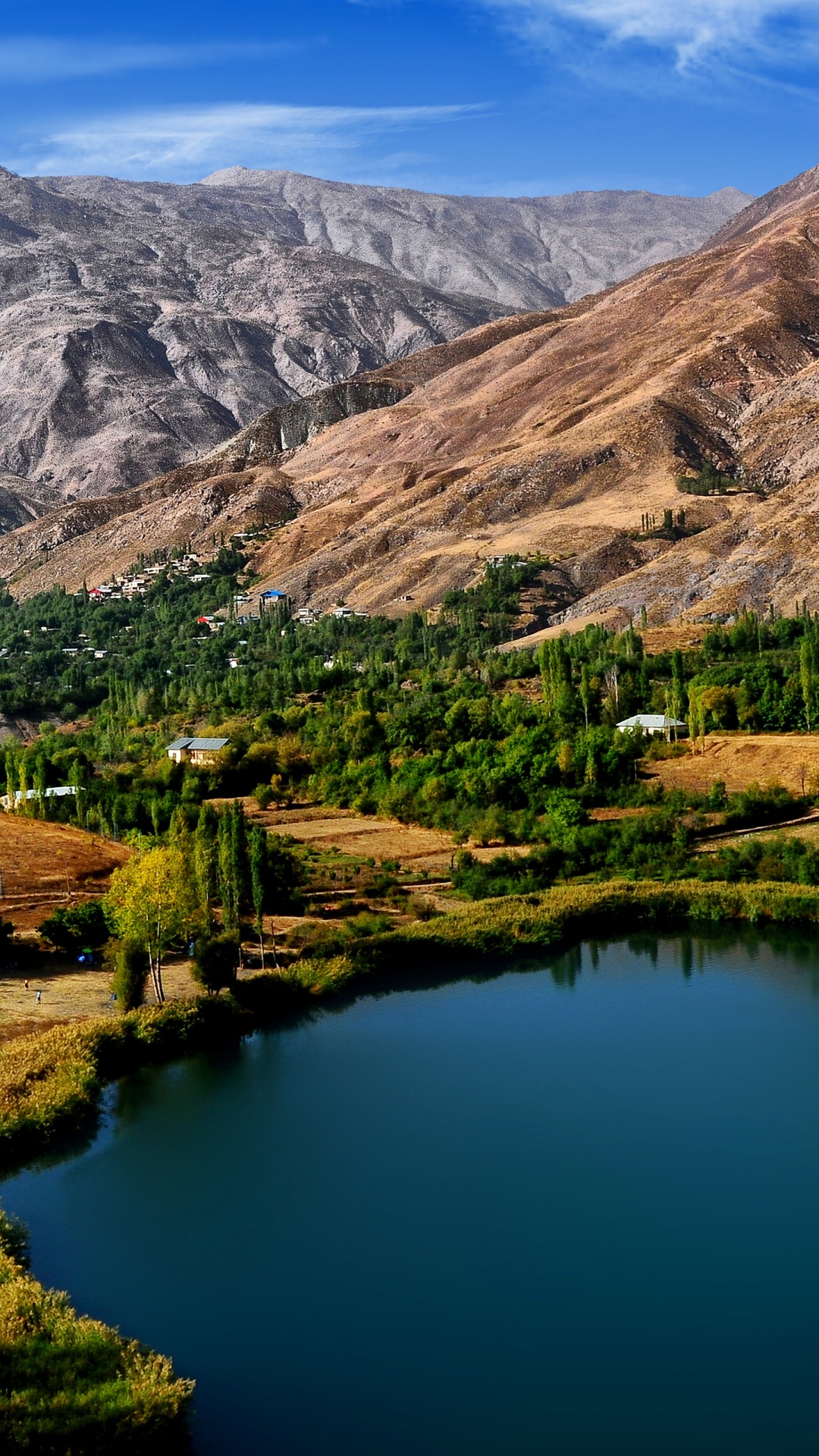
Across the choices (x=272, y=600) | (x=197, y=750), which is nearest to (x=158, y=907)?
(x=197, y=750)

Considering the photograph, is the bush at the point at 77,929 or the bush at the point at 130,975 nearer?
the bush at the point at 130,975

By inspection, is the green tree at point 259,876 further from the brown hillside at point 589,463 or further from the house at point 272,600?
the house at point 272,600

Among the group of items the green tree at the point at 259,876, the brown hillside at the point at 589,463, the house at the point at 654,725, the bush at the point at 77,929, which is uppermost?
the brown hillside at the point at 589,463

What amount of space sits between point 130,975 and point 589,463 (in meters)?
108

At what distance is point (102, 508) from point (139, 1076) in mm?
154227

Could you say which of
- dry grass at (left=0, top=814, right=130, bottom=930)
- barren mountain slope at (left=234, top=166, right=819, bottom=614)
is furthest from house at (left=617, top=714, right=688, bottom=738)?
barren mountain slope at (left=234, top=166, right=819, bottom=614)

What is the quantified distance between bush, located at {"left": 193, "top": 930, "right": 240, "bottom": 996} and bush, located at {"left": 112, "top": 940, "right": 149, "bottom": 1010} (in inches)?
61.3

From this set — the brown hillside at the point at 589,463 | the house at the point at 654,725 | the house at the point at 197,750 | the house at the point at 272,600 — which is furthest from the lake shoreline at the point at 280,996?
the house at the point at 272,600

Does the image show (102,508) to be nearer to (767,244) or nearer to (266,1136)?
(767,244)

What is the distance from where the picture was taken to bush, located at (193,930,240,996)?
127ft

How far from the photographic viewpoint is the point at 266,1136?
105ft

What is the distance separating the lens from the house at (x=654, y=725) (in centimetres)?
7050

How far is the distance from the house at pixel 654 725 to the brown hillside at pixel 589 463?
29.7 m

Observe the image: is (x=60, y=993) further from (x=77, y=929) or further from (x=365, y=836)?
(x=365, y=836)
